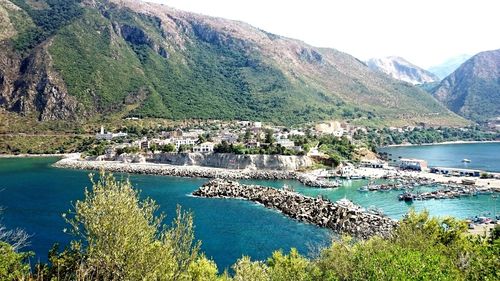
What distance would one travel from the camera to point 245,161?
3954 inches

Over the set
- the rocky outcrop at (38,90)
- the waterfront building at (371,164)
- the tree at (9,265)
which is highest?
the rocky outcrop at (38,90)

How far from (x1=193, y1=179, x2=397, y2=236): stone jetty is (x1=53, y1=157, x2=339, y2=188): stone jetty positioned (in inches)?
Result: 560

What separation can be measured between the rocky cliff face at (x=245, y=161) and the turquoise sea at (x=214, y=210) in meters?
10.5

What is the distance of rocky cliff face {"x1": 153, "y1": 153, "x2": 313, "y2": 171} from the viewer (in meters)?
98.6

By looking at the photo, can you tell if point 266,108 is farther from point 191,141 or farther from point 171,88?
point 191,141

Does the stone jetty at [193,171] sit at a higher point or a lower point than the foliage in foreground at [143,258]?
lower

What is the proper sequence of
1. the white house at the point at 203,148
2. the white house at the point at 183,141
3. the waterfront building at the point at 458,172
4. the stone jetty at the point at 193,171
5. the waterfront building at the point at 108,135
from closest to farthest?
the stone jetty at the point at 193,171, the waterfront building at the point at 458,172, the white house at the point at 203,148, the white house at the point at 183,141, the waterfront building at the point at 108,135

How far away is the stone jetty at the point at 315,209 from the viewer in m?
50.1

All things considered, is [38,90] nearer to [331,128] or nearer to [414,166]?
[331,128]

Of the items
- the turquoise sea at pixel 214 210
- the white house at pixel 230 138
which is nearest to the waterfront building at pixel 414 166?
the turquoise sea at pixel 214 210

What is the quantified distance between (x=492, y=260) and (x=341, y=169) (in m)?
72.2

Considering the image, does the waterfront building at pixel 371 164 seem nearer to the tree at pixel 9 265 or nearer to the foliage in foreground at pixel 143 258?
the foliage in foreground at pixel 143 258

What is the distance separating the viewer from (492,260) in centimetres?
2359

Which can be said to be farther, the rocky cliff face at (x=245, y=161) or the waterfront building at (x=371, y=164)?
the waterfront building at (x=371, y=164)
